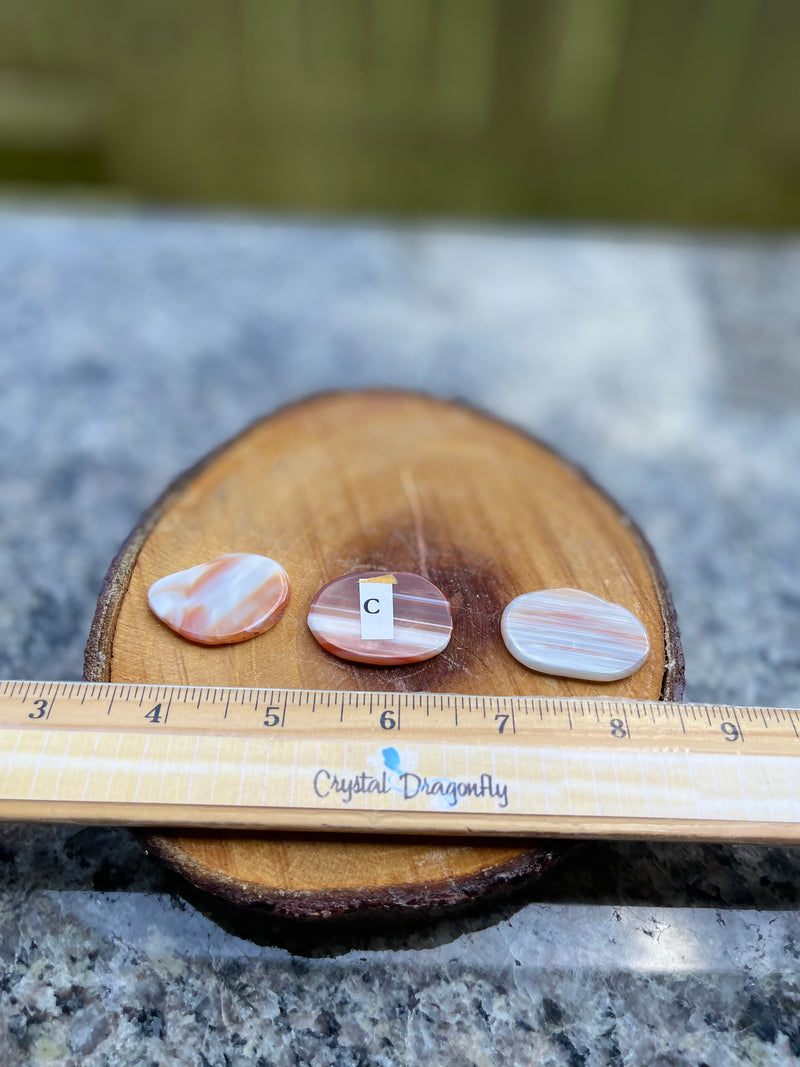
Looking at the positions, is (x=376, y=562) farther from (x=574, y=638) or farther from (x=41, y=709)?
(x=41, y=709)

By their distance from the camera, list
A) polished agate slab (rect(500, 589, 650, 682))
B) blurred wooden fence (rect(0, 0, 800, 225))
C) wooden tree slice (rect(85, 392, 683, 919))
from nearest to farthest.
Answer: wooden tree slice (rect(85, 392, 683, 919)), polished agate slab (rect(500, 589, 650, 682)), blurred wooden fence (rect(0, 0, 800, 225))

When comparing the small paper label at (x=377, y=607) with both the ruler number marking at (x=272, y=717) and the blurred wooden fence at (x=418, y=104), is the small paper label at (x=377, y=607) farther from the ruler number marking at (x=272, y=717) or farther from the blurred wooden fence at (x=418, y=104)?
the blurred wooden fence at (x=418, y=104)

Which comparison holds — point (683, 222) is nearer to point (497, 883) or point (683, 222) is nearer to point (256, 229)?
point (256, 229)

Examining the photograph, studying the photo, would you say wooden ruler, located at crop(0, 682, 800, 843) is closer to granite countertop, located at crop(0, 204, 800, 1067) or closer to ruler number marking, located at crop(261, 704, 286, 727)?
ruler number marking, located at crop(261, 704, 286, 727)

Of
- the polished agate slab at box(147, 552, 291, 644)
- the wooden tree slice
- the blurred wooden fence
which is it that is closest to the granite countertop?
the wooden tree slice

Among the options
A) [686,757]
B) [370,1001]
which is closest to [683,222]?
[686,757]

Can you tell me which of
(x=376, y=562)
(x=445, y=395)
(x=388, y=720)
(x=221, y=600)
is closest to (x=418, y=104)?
(x=445, y=395)
